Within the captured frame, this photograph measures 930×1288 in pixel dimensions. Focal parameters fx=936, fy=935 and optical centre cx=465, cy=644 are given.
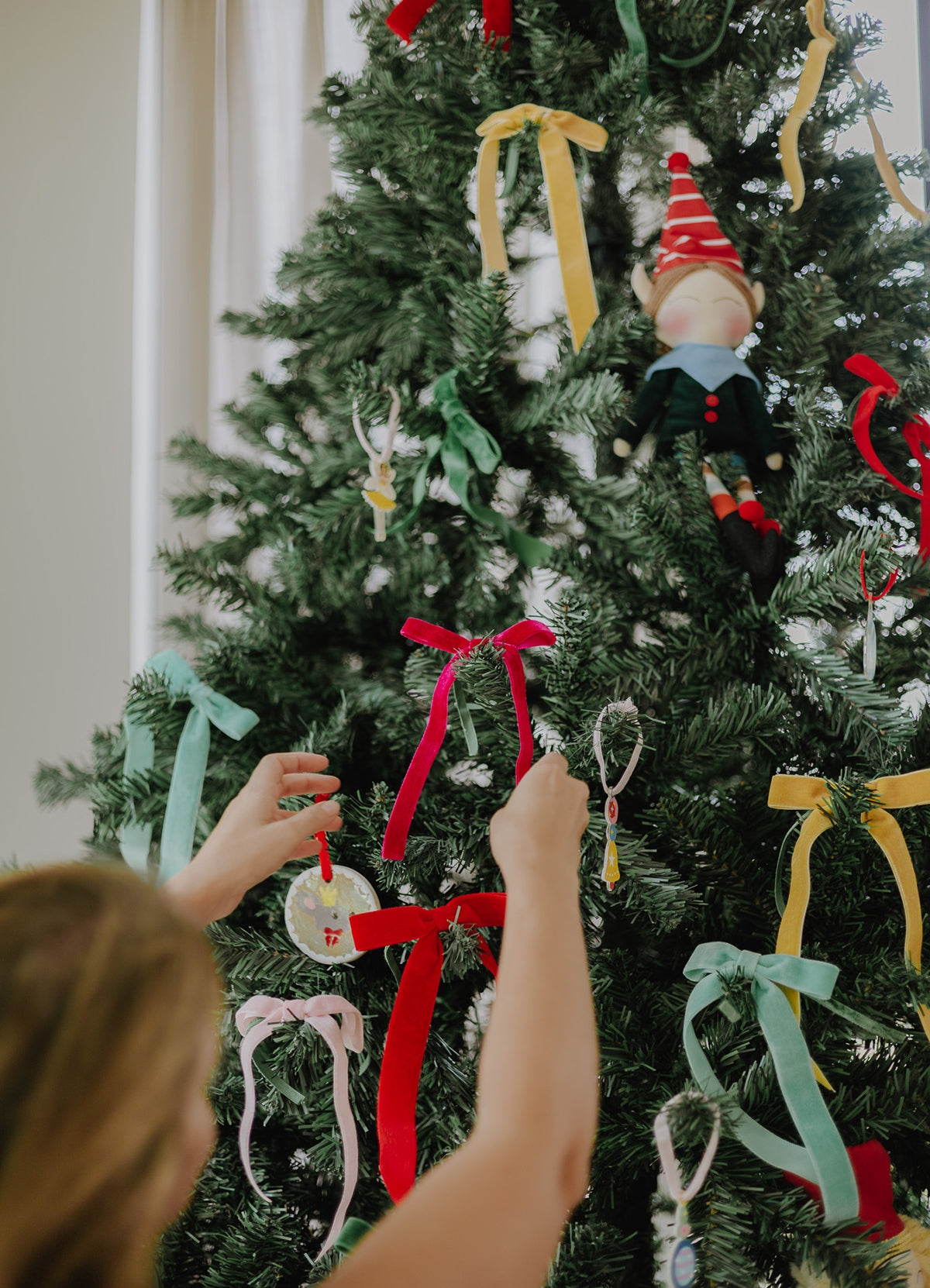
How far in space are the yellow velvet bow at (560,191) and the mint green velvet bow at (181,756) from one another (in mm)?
353

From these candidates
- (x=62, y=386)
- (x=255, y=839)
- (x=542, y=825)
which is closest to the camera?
(x=542, y=825)

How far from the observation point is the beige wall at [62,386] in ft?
3.64

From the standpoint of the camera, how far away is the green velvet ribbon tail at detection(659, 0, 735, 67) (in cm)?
67

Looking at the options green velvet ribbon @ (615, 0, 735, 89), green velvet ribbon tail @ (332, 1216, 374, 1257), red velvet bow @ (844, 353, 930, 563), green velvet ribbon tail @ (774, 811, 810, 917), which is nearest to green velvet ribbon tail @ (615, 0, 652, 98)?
green velvet ribbon @ (615, 0, 735, 89)

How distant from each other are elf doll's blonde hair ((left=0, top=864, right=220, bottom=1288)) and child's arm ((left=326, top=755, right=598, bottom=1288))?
8 cm

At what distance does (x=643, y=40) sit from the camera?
672mm

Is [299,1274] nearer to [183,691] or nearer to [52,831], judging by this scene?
[183,691]

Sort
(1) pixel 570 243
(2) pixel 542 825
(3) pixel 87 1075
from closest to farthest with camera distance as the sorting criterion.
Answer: (3) pixel 87 1075, (2) pixel 542 825, (1) pixel 570 243

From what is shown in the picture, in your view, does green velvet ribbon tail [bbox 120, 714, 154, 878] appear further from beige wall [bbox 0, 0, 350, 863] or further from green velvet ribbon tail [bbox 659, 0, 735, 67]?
green velvet ribbon tail [bbox 659, 0, 735, 67]

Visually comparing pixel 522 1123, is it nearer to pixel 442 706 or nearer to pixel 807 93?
pixel 442 706

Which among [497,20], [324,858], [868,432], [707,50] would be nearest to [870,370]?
[868,432]

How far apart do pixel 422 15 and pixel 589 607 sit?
467 millimetres

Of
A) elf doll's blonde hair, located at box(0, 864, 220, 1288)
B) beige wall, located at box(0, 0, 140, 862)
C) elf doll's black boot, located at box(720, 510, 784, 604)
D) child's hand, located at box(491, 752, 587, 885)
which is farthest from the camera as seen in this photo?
beige wall, located at box(0, 0, 140, 862)

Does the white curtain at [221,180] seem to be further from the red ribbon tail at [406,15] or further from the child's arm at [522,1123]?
the child's arm at [522,1123]
